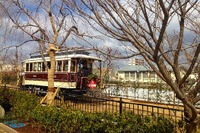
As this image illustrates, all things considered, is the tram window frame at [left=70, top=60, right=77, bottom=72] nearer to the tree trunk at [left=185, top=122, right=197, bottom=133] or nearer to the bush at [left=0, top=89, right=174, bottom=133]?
the bush at [left=0, top=89, right=174, bottom=133]

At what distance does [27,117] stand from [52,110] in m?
1.53

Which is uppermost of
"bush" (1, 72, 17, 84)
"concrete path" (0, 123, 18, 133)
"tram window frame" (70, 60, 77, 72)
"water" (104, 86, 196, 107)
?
"tram window frame" (70, 60, 77, 72)

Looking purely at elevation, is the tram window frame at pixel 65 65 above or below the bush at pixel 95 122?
above

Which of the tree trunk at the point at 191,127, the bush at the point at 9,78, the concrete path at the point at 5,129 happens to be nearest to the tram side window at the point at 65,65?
the concrete path at the point at 5,129

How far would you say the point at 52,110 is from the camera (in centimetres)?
649

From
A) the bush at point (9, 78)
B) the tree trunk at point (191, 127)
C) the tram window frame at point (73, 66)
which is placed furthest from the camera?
the bush at point (9, 78)

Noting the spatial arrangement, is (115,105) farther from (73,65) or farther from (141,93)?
(141,93)

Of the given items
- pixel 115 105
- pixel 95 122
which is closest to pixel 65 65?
pixel 115 105

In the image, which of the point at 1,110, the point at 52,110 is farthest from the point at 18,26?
the point at 1,110

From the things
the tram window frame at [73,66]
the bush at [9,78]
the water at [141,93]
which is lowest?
the water at [141,93]

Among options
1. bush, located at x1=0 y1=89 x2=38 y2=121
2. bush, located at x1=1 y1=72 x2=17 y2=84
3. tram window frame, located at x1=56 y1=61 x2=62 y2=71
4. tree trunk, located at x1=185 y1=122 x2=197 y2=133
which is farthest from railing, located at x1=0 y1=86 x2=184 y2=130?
bush, located at x1=1 y1=72 x2=17 y2=84

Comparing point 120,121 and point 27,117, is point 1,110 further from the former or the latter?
point 120,121

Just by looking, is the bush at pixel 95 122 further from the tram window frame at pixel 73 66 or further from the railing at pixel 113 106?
the tram window frame at pixel 73 66

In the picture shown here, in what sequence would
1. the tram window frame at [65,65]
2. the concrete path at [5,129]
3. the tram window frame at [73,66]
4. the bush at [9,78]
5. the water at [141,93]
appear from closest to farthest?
the concrete path at [5,129], the water at [141,93], the tram window frame at [73,66], the tram window frame at [65,65], the bush at [9,78]
